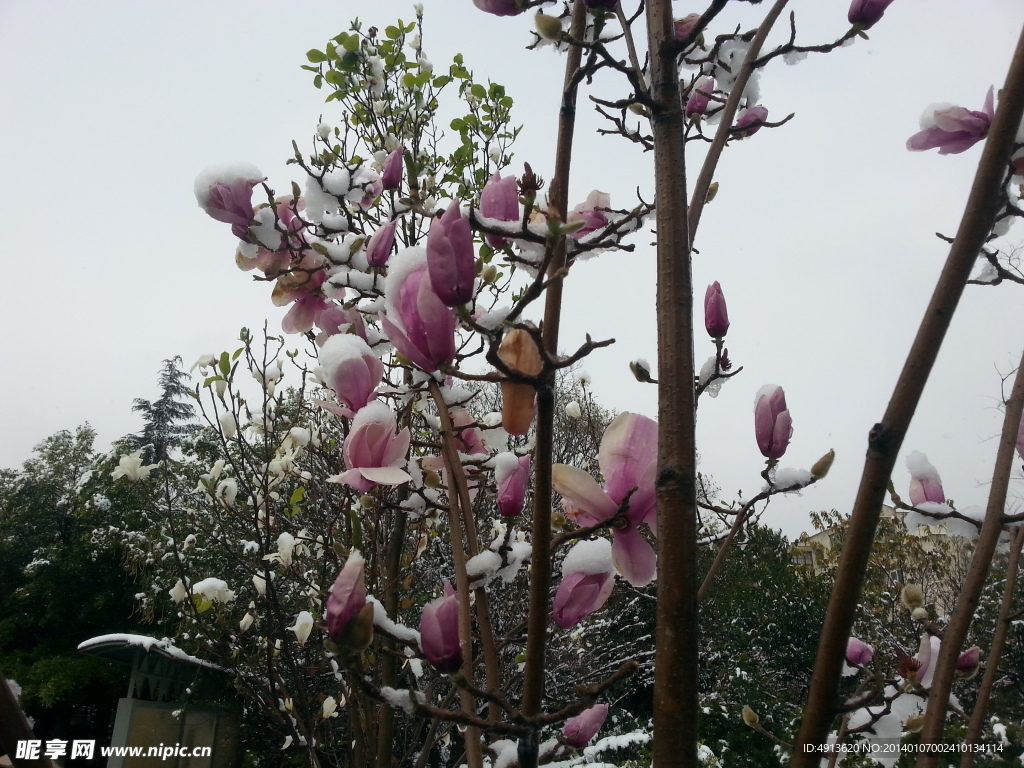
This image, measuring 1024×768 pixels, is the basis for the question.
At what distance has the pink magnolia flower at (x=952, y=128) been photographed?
0.80 m

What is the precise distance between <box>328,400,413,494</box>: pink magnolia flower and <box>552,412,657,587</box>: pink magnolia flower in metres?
0.16

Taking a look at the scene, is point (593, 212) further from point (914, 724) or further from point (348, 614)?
point (914, 724)

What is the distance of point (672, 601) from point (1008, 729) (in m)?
5.04

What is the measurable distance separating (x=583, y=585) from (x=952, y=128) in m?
0.73

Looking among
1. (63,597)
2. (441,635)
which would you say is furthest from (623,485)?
(63,597)

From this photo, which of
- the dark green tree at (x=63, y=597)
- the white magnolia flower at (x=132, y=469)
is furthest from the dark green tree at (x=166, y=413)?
the white magnolia flower at (x=132, y=469)

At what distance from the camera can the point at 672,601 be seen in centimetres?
44

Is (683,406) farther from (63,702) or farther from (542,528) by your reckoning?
(63,702)

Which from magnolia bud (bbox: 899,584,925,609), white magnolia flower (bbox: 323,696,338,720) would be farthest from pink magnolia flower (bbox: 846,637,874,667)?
white magnolia flower (bbox: 323,696,338,720)

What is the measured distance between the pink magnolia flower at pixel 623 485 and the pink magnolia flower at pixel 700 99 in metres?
0.65

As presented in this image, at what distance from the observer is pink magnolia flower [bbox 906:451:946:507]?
1.02m

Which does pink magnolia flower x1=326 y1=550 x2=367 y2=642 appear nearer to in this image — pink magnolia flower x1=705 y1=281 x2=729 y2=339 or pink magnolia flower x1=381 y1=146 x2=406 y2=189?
pink magnolia flower x1=705 y1=281 x2=729 y2=339

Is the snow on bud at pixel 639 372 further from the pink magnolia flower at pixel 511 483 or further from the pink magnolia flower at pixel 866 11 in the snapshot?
the pink magnolia flower at pixel 866 11

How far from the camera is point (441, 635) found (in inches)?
19.8
